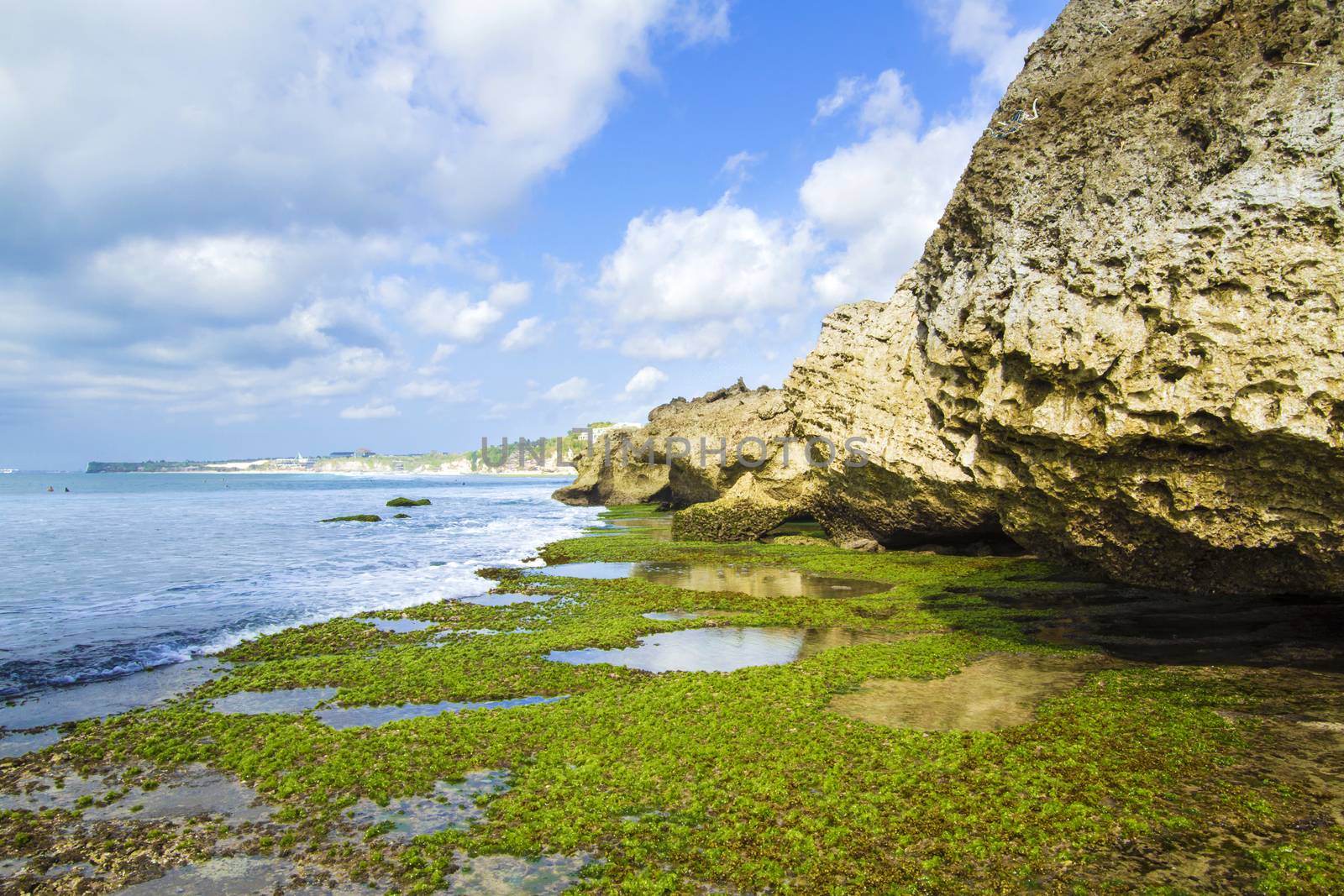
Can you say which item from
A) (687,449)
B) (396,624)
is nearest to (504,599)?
(396,624)

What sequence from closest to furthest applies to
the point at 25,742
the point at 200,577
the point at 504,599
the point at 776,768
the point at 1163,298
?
the point at 776,768
the point at 25,742
the point at 1163,298
the point at 504,599
the point at 200,577

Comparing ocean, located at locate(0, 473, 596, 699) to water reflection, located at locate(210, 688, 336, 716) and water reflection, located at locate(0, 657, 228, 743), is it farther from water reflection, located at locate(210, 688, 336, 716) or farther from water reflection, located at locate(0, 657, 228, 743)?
Result: water reflection, located at locate(210, 688, 336, 716)

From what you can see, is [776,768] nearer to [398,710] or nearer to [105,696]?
[398,710]

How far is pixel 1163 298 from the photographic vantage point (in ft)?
35.8

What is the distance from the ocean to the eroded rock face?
16.3 metres

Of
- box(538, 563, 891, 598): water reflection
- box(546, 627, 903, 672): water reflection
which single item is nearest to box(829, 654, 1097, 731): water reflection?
box(546, 627, 903, 672): water reflection

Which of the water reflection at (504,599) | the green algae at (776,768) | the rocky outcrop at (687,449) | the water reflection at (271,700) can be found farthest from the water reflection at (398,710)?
the rocky outcrop at (687,449)

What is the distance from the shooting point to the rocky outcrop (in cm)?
3788

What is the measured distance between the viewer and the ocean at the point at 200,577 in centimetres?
1555

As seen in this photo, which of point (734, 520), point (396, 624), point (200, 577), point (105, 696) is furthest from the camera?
point (734, 520)

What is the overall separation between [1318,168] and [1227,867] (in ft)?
29.5

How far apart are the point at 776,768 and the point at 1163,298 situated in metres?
9.05

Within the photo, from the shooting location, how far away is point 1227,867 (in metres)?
5.92

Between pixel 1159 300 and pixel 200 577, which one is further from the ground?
pixel 1159 300
